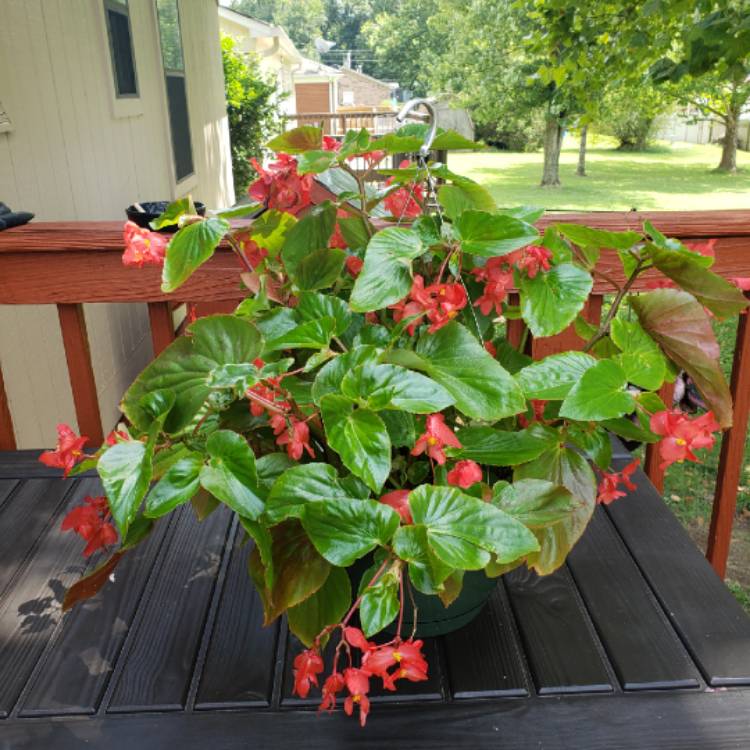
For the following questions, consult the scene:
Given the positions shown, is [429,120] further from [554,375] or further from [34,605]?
[34,605]

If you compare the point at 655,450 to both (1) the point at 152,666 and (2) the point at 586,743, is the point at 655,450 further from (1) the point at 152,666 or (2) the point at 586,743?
(1) the point at 152,666

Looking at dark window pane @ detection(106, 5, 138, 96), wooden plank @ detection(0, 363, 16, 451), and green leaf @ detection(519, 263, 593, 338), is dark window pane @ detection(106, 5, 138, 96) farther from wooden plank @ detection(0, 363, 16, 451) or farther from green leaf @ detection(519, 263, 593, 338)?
green leaf @ detection(519, 263, 593, 338)

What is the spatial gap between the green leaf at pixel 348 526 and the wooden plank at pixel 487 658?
0.29 meters

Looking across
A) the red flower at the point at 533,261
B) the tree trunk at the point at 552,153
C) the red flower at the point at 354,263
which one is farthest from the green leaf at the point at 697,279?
the tree trunk at the point at 552,153

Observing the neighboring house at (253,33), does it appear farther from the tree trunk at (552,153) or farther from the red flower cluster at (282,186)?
the red flower cluster at (282,186)

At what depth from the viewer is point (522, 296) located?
811 millimetres

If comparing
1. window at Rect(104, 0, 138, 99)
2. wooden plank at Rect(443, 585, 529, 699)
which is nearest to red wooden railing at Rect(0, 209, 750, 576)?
wooden plank at Rect(443, 585, 529, 699)

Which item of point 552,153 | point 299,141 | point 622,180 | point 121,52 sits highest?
point 121,52

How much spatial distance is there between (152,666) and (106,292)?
814 mm

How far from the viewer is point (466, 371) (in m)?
0.74

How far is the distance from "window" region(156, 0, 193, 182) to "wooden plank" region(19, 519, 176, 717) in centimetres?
447

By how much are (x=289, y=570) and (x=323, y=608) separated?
0.19ft

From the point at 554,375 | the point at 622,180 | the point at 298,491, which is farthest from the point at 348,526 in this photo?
the point at 622,180

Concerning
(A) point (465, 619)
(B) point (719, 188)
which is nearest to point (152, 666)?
(A) point (465, 619)
